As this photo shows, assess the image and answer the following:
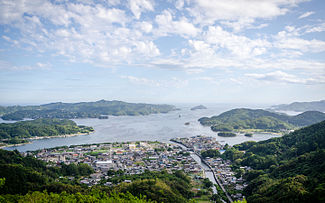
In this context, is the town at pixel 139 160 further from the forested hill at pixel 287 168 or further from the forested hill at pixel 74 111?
the forested hill at pixel 74 111

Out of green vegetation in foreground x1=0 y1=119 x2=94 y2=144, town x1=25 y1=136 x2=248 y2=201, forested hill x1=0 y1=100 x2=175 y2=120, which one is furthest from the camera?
forested hill x1=0 y1=100 x2=175 y2=120

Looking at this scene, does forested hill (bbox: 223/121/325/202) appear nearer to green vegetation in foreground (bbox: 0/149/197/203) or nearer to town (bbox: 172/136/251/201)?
town (bbox: 172/136/251/201)

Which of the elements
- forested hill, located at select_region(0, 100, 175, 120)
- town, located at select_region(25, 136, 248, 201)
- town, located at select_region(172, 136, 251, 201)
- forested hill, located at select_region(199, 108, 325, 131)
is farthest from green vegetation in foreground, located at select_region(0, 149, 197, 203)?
forested hill, located at select_region(0, 100, 175, 120)

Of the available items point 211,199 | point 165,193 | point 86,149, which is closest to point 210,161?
point 211,199

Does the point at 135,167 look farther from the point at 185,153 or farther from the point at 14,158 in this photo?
the point at 14,158

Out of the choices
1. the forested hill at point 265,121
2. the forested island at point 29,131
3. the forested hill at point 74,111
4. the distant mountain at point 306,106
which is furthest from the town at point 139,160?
the distant mountain at point 306,106

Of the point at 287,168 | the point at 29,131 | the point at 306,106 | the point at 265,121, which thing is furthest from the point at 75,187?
the point at 306,106
